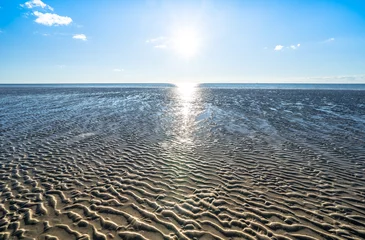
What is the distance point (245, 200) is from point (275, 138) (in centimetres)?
1004

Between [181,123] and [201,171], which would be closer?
[201,171]

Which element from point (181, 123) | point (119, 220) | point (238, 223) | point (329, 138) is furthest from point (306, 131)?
point (119, 220)

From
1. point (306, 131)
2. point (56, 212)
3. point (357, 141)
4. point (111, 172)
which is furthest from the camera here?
point (306, 131)

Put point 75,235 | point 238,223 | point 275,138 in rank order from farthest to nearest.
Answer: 1. point 275,138
2. point 238,223
3. point 75,235

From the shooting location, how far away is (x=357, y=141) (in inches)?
575

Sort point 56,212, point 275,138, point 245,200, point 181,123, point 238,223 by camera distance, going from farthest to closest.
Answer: point 181,123, point 275,138, point 245,200, point 56,212, point 238,223

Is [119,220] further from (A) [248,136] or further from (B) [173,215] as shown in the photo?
(A) [248,136]

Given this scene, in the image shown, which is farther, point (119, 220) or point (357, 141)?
point (357, 141)

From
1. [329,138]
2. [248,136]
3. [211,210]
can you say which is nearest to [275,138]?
[248,136]

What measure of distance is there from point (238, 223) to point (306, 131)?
1547cm

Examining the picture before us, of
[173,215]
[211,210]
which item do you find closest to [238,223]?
[211,210]

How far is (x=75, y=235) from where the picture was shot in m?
5.70

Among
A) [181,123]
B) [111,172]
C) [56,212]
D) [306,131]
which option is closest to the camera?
[56,212]

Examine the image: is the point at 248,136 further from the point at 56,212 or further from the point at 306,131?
the point at 56,212
